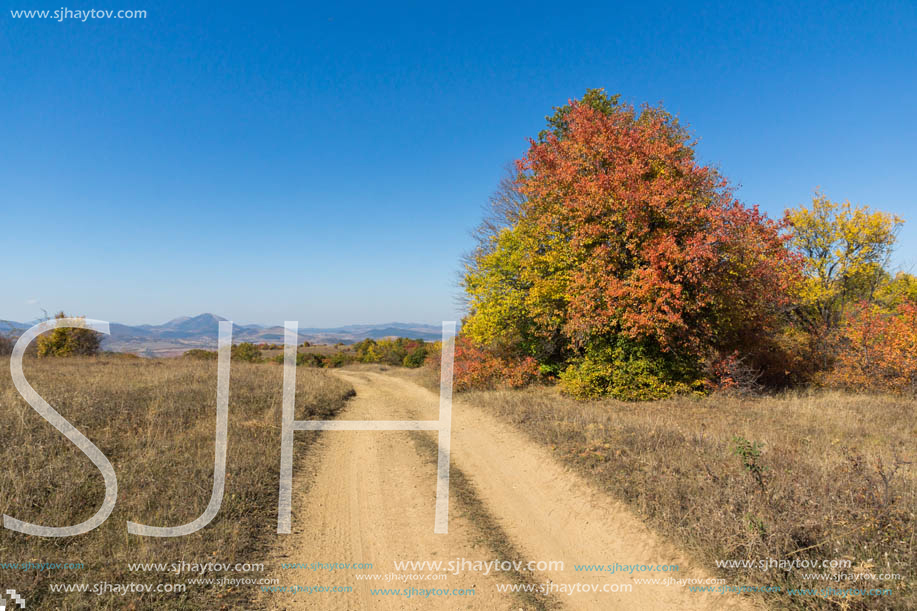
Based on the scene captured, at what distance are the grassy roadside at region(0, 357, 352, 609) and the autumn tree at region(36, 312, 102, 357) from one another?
22996 mm

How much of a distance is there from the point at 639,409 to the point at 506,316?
25.5ft

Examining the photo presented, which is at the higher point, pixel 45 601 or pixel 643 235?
pixel 643 235

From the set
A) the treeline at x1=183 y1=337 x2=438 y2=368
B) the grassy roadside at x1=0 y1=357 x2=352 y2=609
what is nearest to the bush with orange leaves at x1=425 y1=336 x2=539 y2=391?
the grassy roadside at x1=0 y1=357 x2=352 y2=609

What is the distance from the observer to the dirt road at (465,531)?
4.79 m

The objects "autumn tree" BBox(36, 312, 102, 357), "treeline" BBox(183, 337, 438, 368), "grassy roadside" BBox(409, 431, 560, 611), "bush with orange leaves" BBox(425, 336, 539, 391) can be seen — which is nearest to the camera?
"grassy roadside" BBox(409, 431, 560, 611)

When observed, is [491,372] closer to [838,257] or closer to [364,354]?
[838,257]

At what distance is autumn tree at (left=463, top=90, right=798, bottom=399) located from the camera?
43.9 ft

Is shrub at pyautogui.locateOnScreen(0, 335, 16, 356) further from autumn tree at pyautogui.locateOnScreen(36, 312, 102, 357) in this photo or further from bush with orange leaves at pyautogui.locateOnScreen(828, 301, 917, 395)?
bush with orange leaves at pyautogui.locateOnScreen(828, 301, 917, 395)

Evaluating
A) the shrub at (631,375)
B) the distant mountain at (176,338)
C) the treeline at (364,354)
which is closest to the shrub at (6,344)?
the distant mountain at (176,338)

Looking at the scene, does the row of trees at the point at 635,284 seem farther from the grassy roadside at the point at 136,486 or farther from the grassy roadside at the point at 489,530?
the grassy roadside at the point at 136,486

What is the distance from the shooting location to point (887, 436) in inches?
349

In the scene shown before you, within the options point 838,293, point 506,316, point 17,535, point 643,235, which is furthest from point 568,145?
point 838,293

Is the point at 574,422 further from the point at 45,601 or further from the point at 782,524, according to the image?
the point at 45,601

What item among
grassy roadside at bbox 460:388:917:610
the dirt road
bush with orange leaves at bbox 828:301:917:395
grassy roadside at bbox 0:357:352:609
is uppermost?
bush with orange leaves at bbox 828:301:917:395
